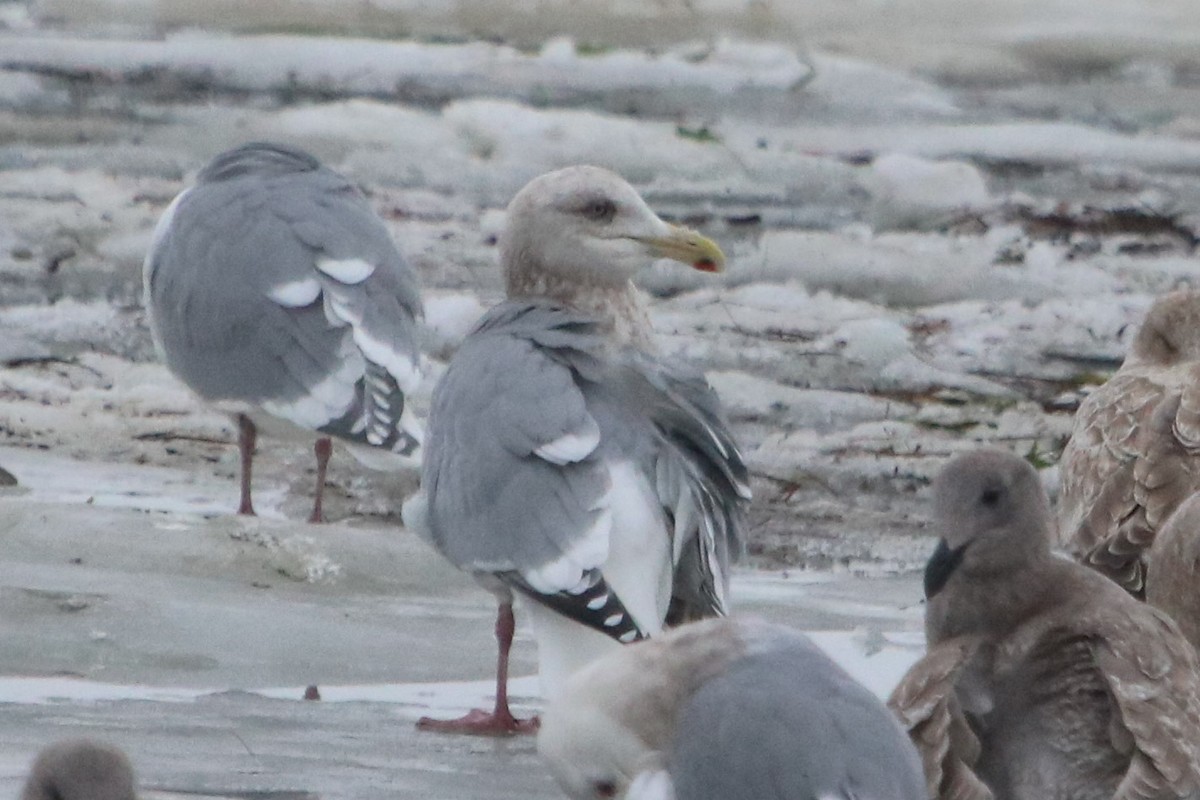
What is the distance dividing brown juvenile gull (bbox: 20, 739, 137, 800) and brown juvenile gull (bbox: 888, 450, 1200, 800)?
4.51 feet

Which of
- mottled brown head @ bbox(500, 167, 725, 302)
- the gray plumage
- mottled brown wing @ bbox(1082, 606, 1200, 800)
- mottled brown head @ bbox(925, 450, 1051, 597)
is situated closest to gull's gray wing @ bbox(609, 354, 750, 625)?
the gray plumage

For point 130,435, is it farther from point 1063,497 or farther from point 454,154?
point 454,154

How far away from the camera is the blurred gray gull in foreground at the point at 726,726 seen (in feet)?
13.0

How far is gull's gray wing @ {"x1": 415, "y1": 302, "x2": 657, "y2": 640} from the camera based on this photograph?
5.54 meters

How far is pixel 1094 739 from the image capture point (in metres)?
4.71

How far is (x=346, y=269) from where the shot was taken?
7.89 meters

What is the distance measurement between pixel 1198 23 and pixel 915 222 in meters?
8.30

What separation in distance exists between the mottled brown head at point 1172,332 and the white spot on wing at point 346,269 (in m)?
2.29

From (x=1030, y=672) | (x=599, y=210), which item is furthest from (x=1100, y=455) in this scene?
(x=1030, y=672)

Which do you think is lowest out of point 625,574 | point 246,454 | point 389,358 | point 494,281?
point 494,281

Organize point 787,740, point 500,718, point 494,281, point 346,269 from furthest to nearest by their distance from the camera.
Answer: point 494,281 → point 346,269 → point 500,718 → point 787,740

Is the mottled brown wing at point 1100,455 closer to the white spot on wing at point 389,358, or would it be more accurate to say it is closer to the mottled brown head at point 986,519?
the mottled brown head at point 986,519

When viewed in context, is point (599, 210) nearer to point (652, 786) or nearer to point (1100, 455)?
point (1100, 455)

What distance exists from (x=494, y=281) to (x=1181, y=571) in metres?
6.93
